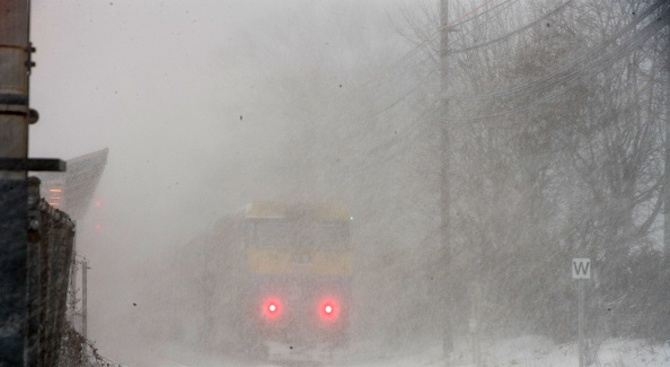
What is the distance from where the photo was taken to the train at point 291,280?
17.6 m

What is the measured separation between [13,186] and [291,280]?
13.0 m

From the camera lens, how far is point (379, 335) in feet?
74.8

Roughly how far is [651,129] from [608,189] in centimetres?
149

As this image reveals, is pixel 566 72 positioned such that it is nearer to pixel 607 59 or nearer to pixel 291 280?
pixel 607 59

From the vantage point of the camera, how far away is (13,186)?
4.77 metres

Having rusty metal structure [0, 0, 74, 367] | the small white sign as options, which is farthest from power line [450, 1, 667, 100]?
rusty metal structure [0, 0, 74, 367]

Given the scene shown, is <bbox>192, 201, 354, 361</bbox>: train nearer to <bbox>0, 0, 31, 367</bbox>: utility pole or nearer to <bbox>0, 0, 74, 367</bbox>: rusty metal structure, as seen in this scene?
<bbox>0, 0, 74, 367</bbox>: rusty metal structure

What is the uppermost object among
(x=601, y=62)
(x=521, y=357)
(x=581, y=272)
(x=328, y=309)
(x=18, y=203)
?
(x=601, y=62)

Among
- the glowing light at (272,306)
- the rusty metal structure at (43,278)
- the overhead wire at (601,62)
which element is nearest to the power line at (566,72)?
the overhead wire at (601,62)

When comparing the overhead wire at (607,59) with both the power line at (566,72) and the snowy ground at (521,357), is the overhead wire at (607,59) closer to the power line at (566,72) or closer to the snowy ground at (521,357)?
the power line at (566,72)

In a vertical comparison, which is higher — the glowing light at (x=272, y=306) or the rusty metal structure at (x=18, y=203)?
A: the rusty metal structure at (x=18, y=203)

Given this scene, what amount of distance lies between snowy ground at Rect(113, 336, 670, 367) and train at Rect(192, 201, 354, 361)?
61 centimetres

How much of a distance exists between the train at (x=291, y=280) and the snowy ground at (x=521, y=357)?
24.0 inches

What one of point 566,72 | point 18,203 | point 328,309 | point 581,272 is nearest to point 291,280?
point 328,309
